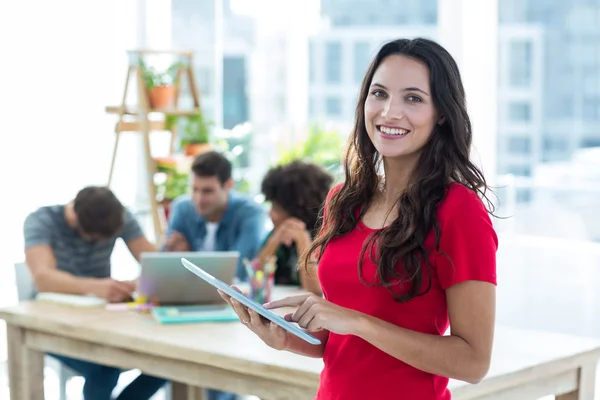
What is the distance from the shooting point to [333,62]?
579cm

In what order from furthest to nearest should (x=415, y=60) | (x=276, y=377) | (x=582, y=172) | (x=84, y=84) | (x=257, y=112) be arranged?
(x=257, y=112) → (x=84, y=84) → (x=582, y=172) → (x=276, y=377) → (x=415, y=60)

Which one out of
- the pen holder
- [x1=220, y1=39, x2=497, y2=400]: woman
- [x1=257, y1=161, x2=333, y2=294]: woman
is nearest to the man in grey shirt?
the pen holder

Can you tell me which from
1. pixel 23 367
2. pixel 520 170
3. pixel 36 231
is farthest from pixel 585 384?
pixel 36 231

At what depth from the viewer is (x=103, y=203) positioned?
3.74m

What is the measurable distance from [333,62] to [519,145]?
1524 mm

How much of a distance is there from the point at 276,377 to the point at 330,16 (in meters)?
3.61

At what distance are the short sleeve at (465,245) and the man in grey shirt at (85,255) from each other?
220 centimetres

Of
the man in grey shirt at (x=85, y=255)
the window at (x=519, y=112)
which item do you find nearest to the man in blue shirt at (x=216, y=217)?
the man in grey shirt at (x=85, y=255)

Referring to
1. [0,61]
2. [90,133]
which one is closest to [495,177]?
[90,133]

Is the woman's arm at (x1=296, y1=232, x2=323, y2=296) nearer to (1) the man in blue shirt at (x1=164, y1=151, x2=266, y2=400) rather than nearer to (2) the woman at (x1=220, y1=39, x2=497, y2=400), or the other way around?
(1) the man in blue shirt at (x1=164, y1=151, x2=266, y2=400)

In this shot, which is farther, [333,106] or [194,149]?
[333,106]

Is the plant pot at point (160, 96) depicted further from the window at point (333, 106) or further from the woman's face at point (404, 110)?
the woman's face at point (404, 110)

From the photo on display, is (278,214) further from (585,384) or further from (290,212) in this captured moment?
(585,384)

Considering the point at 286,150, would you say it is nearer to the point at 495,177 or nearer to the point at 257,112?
the point at 257,112
